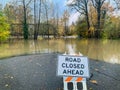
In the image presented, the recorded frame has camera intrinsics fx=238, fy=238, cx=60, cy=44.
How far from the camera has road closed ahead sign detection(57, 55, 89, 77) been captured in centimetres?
536

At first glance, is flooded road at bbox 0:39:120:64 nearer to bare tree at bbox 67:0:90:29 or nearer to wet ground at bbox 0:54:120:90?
wet ground at bbox 0:54:120:90

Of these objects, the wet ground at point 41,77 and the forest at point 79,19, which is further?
the forest at point 79,19

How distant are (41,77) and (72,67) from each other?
69.6 inches

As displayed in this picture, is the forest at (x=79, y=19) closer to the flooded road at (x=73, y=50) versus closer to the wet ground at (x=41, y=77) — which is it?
the flooded road at (x=73, y=50)

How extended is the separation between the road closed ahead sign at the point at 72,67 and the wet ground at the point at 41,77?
87 cm

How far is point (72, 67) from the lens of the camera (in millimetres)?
5355

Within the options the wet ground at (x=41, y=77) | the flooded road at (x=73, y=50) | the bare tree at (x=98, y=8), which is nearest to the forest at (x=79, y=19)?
the bare tree at (x=98, y=8)

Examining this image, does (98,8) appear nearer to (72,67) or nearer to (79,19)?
(79,19)

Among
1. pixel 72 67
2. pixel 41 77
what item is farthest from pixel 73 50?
pixel 72 67

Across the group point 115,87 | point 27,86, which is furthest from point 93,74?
point 27,86

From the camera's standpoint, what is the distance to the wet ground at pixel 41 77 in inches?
244

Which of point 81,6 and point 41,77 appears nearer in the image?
point 41,77

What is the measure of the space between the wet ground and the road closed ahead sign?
875 millimetres

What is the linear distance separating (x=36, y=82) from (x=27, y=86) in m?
0.36
